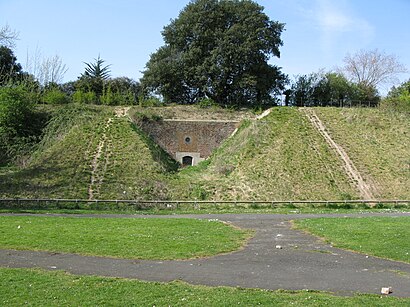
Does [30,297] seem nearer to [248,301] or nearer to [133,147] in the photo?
[248,301]

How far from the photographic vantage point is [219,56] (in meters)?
48.6

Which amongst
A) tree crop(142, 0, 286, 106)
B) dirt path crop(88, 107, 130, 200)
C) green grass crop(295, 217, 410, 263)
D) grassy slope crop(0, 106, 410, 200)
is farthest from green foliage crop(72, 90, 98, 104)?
green grass crop(295, 217, 410, 263)

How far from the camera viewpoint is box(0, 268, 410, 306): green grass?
870 cm

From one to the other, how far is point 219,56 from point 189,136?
11.0 metres

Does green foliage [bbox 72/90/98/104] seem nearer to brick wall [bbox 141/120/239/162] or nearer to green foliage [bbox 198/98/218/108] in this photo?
brick wall [bbox 141/120/239/162]

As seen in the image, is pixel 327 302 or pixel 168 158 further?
pixel 168 158

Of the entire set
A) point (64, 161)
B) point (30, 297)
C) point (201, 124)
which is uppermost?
point (201, 124)

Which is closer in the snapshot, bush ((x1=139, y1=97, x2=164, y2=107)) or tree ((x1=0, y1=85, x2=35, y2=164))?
tree ((x1=0, y1=85, x2=35, y2=164))

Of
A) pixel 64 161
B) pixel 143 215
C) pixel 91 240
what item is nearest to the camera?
pixel 91 240

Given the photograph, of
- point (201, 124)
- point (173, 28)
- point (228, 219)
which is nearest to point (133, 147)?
point (201, 124)

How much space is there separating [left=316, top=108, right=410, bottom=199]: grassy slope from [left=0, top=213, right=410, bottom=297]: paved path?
69.6 feet

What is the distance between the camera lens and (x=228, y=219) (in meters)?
23.4

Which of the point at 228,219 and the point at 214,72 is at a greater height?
the point at 214,72

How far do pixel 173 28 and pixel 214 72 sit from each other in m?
7.81
